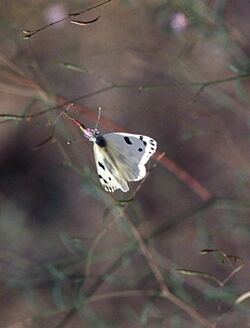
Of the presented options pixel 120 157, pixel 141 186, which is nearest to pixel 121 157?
pixel 120 157

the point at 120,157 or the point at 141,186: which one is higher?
the point at 120,157

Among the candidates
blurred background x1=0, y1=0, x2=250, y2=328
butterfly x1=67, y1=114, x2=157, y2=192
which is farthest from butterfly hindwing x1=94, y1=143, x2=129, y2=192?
blurred background x1=0, y1=0, x2=250, y2=328

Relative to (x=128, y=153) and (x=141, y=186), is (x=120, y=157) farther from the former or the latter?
(x=141, y=186)

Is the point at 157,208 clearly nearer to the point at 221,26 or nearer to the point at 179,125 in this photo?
the point at 179,125

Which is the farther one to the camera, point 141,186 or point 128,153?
point 141,186

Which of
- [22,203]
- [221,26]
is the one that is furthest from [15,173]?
[221,26]

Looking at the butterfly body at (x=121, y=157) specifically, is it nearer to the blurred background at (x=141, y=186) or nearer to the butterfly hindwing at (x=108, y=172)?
the butterfly hindwing at (x=108, y=172)

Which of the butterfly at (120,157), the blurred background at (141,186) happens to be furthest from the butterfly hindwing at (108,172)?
the blurred background at (141,186)

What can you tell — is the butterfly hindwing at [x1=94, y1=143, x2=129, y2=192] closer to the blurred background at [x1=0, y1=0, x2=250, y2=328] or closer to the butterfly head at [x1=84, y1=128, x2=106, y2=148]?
the butterfly head at [x1=84, y1=128, x2=106, y2=148]
